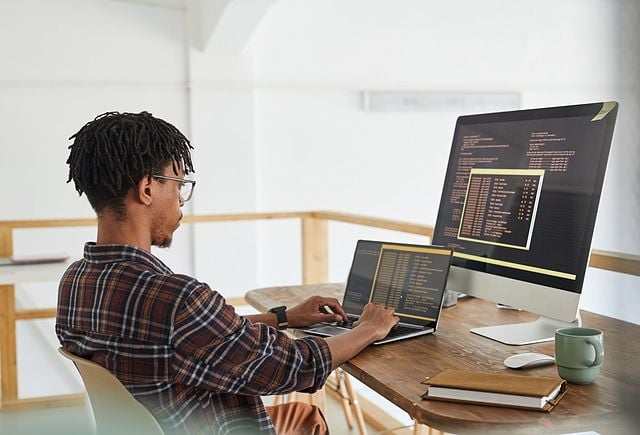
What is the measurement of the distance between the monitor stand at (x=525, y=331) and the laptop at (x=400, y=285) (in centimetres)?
11

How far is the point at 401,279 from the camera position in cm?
159

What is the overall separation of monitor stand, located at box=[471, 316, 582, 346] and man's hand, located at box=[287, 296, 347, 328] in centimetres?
28

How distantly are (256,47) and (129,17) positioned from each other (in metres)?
0.90

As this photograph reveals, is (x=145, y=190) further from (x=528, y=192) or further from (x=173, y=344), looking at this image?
(x=528, y=192)

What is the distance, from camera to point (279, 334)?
119 centimetres

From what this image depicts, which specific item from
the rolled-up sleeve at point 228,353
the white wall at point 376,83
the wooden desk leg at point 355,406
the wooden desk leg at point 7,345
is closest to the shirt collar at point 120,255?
the rolled-up sleeve at point 228,353

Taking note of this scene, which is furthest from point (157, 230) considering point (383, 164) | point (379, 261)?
point (383, 164)

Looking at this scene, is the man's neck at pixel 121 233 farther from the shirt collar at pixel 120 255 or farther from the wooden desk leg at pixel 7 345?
the wooden desk leg at pixel 7 345

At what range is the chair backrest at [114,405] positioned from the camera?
1.03 meters

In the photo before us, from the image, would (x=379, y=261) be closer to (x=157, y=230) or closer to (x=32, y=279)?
(x=157, y=230)

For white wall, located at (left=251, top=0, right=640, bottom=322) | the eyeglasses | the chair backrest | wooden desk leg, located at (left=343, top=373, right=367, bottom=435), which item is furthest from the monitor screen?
white wall, located at (left=251, top=0, right=640, bottom=322)

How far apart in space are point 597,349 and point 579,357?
0.03 m

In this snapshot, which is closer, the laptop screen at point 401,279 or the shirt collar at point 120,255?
the shirt collar at point 120,255

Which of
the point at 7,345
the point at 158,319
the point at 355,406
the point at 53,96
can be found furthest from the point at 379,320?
the point at 53,96
